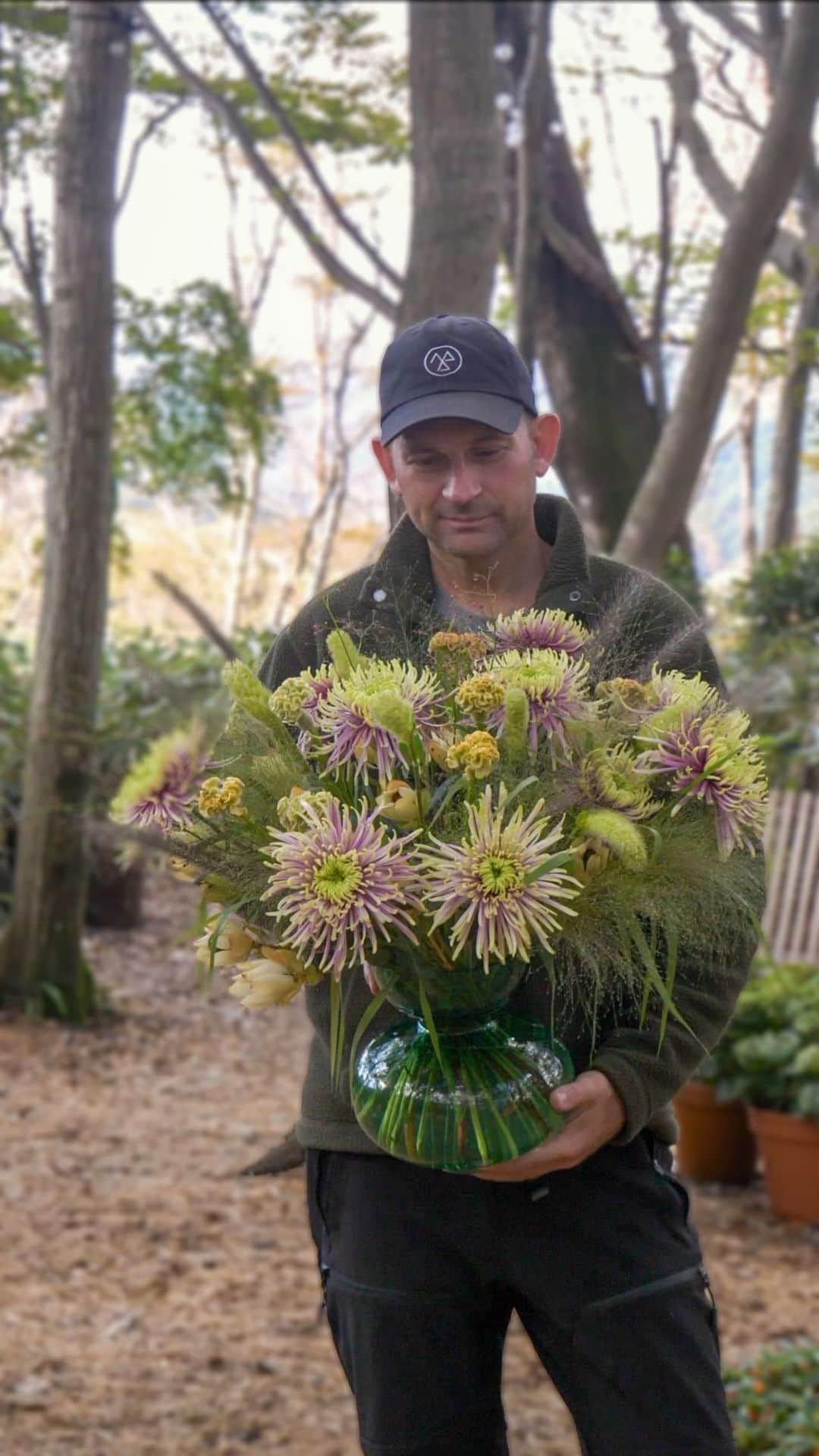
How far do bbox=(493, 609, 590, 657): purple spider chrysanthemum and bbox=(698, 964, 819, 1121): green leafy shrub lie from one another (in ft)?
11.3

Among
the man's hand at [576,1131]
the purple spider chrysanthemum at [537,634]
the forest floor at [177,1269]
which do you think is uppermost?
the purple spider chrysanthemum at [537,634]

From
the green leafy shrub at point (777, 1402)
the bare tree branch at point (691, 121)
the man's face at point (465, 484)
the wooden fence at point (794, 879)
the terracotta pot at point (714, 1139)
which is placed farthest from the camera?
the bare tree branch at point (691, 121)

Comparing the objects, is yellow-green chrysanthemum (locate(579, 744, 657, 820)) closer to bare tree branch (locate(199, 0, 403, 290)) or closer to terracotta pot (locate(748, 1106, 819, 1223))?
terracotta pot (locate(748, 1106, 819, 1223))

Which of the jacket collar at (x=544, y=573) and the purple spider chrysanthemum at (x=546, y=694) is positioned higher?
the jacket collar at (x=544, y=573)

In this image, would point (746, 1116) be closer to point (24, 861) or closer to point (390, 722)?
point (24, 861)

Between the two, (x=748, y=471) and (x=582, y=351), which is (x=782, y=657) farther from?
(x=748, y=471)

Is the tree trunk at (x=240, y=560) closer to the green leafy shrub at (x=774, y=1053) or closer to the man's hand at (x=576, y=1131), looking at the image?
the green leafy shrub at (x=774, y=1053)

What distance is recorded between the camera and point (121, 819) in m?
1.83

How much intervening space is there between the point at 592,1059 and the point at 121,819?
594mm

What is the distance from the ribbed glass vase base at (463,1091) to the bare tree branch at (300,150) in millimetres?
4521

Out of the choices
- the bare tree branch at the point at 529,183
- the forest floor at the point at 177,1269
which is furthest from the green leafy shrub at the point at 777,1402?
the bare tree branch at the point at 529,183

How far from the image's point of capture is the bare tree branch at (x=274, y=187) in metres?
6.09

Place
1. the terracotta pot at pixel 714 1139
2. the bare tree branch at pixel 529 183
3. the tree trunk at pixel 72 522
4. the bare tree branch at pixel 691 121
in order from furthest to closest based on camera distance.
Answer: the bare tree branch at pixel 691 121
the tree trunk at pixel 72 522
the bare tree branch at pixel 529 183
the terracotta pot at pixel 714 1139

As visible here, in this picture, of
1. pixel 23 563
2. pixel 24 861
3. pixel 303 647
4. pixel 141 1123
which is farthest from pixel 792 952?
pixel 23 563
